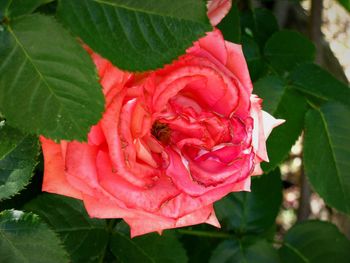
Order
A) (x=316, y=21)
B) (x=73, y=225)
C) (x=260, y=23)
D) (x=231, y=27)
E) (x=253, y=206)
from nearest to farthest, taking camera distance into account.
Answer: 1. (x=73, y=225)
2. (x=231, y=27)
3. (x=253, y=206)
4. (x=260, y=23)
5. (x=316, y=21)

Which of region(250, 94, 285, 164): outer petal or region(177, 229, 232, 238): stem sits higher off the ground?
region(250, 94, 285, 164): outer petal

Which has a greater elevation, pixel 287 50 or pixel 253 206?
pixel 287 50

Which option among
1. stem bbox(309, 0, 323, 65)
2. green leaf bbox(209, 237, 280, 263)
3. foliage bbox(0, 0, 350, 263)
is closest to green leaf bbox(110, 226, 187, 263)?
foliage bbox(0, 0, 350, 263)

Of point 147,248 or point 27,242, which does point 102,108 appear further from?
point 147,248

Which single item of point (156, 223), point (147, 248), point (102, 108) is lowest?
point (147, 248)

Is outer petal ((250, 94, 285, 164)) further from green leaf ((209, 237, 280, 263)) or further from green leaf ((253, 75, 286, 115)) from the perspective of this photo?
green leaf ((209, 237, 280, 263))

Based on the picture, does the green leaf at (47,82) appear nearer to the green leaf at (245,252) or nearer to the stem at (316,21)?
the green leaf at (245,252)

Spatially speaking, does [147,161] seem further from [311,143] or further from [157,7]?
[311,143]

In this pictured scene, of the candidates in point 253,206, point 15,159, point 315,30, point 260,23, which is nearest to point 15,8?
point 15,159
